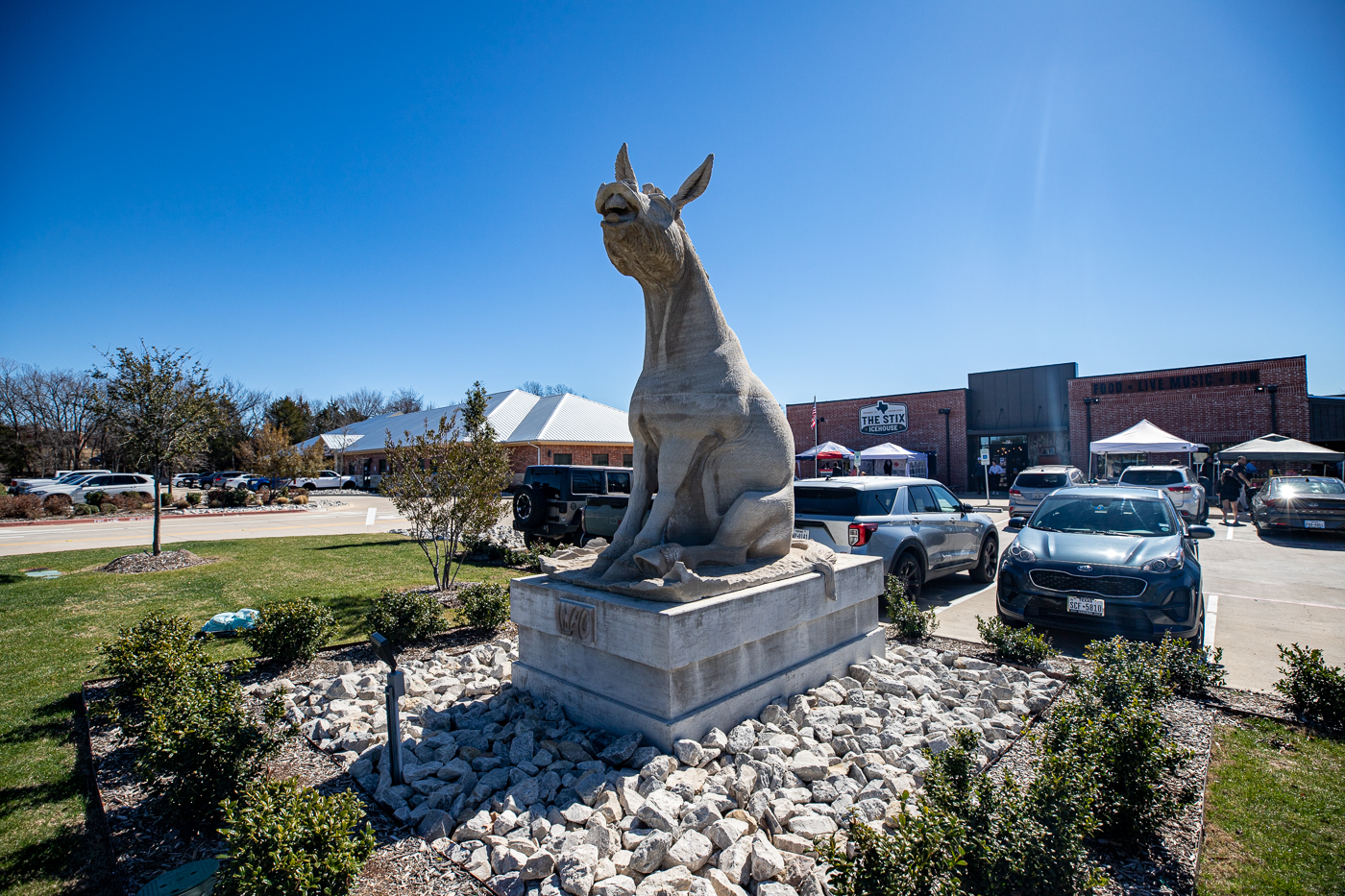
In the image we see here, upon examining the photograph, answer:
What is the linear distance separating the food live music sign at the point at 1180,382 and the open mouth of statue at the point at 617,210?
27558 mm

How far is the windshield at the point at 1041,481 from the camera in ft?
50.6

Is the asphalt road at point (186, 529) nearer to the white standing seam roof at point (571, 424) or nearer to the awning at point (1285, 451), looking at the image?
the white standing seam roof at point (571, 424)

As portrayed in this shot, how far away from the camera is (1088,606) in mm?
5465

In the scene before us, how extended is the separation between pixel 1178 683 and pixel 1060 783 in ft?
9.84

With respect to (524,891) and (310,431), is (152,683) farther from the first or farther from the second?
(310,431)

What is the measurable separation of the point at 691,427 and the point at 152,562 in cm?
1111

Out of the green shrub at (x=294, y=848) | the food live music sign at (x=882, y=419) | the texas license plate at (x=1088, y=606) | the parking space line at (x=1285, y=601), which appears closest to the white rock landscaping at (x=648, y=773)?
the green shrub at (x=294, y=848)

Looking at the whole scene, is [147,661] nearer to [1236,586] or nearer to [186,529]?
[1236,586]

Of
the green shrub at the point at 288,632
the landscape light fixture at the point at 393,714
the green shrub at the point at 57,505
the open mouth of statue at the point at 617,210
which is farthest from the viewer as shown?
the green shrub at the point at 57,505

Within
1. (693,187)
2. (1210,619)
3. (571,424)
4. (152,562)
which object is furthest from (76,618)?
(571,424)

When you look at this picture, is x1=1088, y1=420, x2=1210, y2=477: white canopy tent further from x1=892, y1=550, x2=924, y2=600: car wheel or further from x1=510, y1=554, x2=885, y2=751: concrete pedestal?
x1=510, y1=554, x2=885, y2=751: concrete pedestal

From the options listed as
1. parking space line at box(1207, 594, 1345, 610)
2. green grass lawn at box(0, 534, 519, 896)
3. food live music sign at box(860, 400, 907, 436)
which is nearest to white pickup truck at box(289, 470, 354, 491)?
green grass lawn at box(0, 534, 519, 896)

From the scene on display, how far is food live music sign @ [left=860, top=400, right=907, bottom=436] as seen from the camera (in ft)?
97.5

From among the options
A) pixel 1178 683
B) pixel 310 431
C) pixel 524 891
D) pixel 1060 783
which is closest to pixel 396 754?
pixel 524 891
